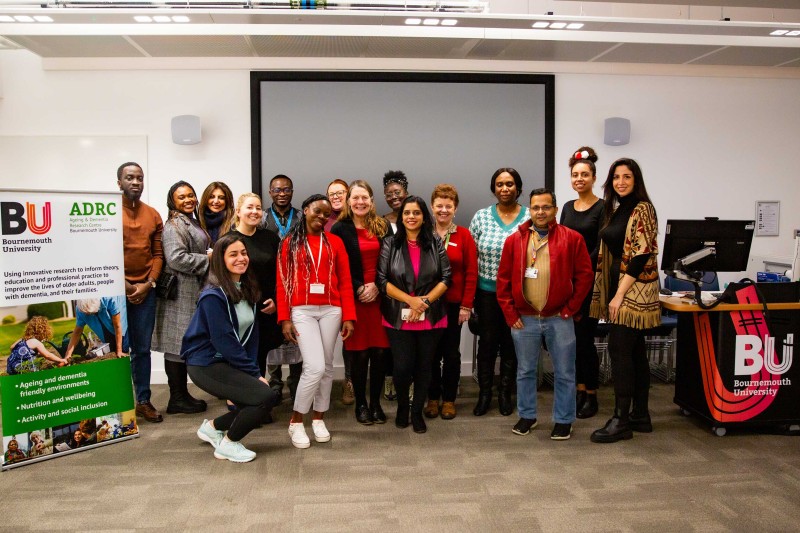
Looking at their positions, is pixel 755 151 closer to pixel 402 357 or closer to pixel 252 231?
pixel 402 357

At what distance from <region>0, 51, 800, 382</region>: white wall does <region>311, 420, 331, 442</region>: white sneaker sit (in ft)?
6.94

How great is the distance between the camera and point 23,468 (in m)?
3.29

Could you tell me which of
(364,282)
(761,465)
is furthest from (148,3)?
(761,465)

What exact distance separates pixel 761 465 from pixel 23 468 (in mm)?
4083

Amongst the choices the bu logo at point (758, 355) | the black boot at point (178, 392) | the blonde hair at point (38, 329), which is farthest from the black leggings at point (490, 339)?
the blonde hair at point (38, 329)

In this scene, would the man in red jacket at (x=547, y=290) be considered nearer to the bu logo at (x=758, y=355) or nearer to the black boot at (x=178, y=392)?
the bu logo at (x=758, y=355)

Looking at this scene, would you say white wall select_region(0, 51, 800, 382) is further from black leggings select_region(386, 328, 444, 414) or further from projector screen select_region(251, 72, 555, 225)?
black leggings select_region(386, 328, 444, 414)

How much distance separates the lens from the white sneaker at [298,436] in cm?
353

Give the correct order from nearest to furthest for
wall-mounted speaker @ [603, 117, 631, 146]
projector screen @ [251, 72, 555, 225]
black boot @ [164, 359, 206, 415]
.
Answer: black boot @ [164, 359, 206, 415] → projector screen @ [251, 72, 555, 225] → wall-mounted speaker @ [603, 117, 631, 146]

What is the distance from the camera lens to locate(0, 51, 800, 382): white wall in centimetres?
506

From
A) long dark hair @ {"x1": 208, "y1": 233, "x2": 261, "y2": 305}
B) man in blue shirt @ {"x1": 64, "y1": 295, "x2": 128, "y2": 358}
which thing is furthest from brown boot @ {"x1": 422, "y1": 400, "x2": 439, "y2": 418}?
man in blue shirt @ {"x1": 64, "y1": 295, "x2": 128, "y2": 358}

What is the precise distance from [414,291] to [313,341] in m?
0.69

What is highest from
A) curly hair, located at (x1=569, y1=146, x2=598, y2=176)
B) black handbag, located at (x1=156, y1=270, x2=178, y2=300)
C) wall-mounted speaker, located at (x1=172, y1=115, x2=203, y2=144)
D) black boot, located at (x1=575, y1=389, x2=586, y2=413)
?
wall-mounted speaker, located at (x1=172, y1=115, x2=203, y2=144)

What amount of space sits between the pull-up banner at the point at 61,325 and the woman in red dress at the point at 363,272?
144 cm
